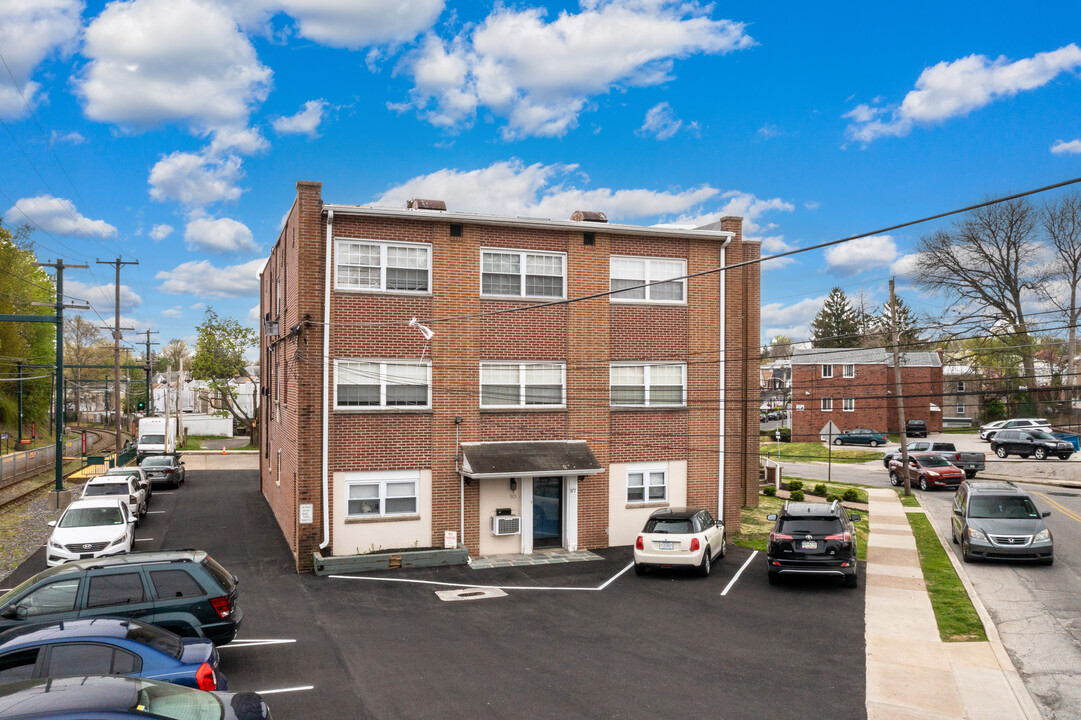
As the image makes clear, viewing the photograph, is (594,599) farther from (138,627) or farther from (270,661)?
(138,627)

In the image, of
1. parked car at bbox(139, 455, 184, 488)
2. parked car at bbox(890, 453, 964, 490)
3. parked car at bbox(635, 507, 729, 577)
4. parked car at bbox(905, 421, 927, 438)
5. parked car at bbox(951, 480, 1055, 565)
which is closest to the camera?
parked car at bbox(635, 507, 729, 577)

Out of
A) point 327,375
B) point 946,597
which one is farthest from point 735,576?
point 327,375

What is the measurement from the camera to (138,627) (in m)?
8.75

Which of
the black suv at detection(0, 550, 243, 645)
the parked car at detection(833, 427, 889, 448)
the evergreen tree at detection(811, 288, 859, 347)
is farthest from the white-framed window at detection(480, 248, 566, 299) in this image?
the evergreen tree at detection(811, 288, 859, 347)

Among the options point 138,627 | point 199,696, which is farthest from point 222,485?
point 199,696

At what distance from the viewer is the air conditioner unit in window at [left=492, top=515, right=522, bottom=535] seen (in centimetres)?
2066

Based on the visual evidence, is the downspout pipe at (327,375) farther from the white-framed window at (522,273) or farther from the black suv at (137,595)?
the black suv at (137,595)

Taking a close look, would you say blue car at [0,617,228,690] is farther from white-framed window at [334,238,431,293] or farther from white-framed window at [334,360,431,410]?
white-framed window at [334,238,431,293]

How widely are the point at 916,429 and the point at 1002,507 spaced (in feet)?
159

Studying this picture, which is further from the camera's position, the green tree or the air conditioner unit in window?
the green tree

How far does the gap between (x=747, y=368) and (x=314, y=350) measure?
17.6 metres

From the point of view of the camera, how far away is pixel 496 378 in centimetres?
2133

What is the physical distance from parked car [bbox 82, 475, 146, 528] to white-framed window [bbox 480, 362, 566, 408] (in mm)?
12450

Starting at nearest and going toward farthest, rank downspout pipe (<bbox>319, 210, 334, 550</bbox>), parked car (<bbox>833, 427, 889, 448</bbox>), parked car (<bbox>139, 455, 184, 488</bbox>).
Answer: downspout pipe (<bbox>319, 210, 334, 550</bbox>) < parked car (<bbox>139, 455, 184, 488</bbox>) < parked car (<bbox>833, 427, 889, 448</bbox>)
